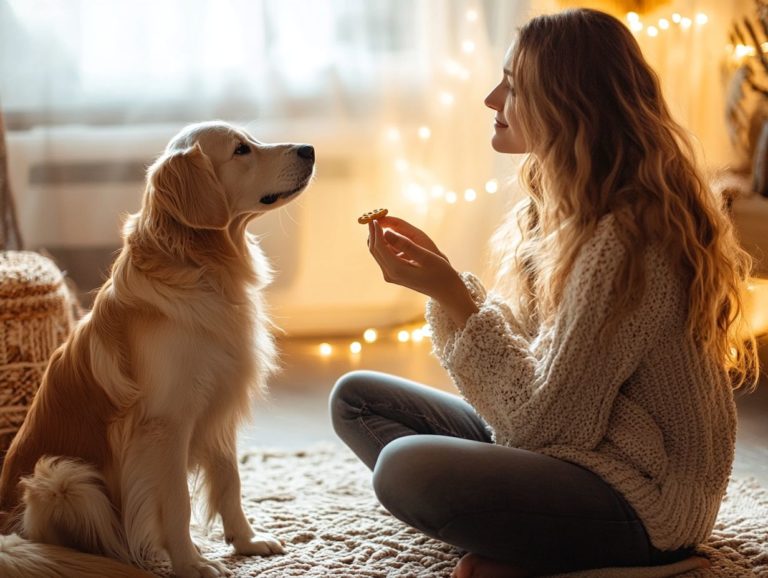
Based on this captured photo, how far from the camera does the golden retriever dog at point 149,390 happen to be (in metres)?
1.60

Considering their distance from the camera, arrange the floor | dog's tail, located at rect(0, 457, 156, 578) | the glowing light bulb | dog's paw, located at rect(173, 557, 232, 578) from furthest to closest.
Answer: the glowing light bulb
the floor
dog's paw, located at rect(173, 557, 232, 578)
dog's tail, located at rect(0, 457, 156, 578)

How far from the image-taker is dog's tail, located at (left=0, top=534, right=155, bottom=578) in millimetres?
1490

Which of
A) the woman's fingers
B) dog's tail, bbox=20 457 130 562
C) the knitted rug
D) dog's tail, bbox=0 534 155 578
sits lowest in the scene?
the knitted rug

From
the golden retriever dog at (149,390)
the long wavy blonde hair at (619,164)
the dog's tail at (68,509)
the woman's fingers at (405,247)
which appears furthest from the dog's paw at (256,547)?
the long wavy blonde hair at (619,164)

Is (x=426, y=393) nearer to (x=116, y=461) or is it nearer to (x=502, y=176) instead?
(x=116, y=461)

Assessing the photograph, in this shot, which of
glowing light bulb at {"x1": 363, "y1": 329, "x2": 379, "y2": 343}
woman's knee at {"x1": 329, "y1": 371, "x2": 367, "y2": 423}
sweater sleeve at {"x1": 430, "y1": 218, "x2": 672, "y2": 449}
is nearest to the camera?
sweater sleeve at {"x1": 430, "y1": 218, "x2": 672, "y2": 449}

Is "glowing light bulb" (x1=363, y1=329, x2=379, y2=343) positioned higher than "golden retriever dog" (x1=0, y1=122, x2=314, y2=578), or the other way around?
"golden retriever dog" (x1=0, y1=122, x2=314, y2=578)

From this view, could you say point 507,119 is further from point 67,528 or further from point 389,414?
point 67,528

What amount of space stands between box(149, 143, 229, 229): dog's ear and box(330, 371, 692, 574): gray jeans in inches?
20.3

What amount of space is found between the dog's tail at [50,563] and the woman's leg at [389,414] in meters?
0.48

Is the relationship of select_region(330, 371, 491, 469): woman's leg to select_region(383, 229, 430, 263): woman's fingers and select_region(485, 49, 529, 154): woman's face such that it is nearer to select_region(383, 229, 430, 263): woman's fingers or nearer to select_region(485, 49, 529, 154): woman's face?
select_region(383, 229, 430, 263): woman's fingers

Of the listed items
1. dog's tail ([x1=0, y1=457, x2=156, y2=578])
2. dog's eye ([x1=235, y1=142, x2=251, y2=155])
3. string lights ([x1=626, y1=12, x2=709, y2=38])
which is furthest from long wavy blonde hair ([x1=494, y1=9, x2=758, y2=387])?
string lights ([x1=626, y1=12, x2=709, y2=38])

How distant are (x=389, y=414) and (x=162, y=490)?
451mm

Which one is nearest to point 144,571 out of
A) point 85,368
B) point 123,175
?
point 85,368
